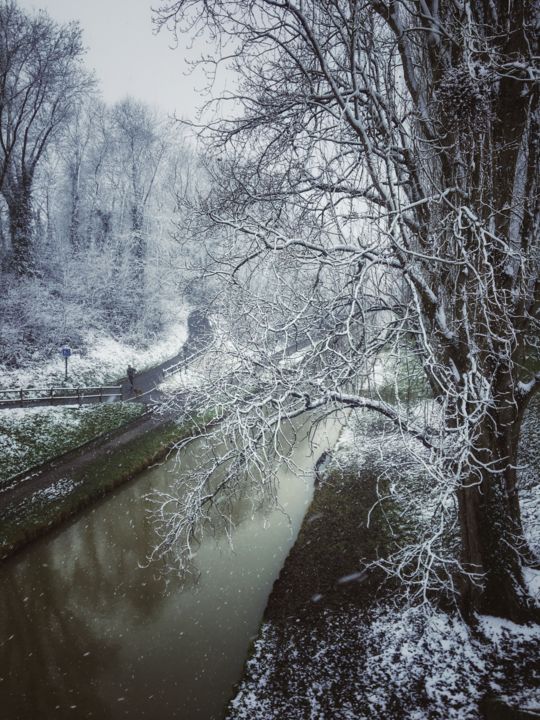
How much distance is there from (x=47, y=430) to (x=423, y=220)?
14115 mm

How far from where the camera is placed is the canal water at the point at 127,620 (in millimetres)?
6082

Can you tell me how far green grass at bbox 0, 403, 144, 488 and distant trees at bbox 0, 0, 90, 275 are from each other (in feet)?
25.7

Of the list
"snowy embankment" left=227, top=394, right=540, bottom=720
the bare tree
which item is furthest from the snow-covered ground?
"snowy embankment" left=227, top=394, right=540, bottom=720

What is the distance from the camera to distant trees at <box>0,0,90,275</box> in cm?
1619

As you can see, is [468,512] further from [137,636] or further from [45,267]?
[45,267]

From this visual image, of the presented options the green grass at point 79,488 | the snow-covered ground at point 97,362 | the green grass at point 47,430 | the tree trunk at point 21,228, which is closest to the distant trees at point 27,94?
the tree trunk at point 21,228

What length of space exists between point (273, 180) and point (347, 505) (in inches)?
320

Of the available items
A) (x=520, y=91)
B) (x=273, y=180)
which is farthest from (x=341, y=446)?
(x=520, y=91)

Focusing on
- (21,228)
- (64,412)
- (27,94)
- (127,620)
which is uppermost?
(27,94)

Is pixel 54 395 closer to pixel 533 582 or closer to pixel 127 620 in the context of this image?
pixel 127 620

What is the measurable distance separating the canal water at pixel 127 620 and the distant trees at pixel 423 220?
141cm

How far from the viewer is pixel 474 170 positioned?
14.3 ft

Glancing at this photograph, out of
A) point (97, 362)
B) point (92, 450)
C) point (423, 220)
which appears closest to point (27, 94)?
point (97, 362)

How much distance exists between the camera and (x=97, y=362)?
21234 millimetres
